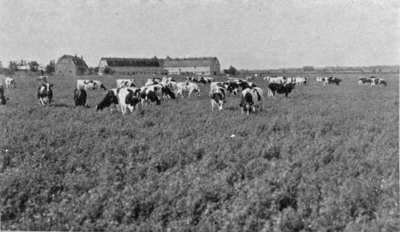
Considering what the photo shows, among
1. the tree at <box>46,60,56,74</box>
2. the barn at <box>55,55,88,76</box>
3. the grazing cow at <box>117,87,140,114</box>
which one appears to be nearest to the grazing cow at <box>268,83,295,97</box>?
the grazing cow at <box>117,87,140,114</box>

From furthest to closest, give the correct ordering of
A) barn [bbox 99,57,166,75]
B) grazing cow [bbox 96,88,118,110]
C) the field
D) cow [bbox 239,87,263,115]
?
barn [bbox 99,57,166,75], grazing cow [bbox 96,88,118,110], cow [bbox 239,87,263,115], the field

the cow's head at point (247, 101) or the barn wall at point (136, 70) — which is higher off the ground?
the barn wall at point (136, 70)

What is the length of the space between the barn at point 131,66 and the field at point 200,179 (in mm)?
63921

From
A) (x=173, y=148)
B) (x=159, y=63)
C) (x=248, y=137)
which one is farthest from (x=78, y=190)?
(x=159, y=63)

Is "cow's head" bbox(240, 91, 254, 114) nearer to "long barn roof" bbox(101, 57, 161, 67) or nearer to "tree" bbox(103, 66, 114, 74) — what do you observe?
"tree" bbox(103, 66, 114, 74)

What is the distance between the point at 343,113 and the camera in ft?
44.3

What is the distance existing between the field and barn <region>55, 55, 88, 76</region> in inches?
2187

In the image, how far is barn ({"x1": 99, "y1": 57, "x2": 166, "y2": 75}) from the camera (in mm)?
73875

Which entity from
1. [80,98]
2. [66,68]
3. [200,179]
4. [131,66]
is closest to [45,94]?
[80,98]

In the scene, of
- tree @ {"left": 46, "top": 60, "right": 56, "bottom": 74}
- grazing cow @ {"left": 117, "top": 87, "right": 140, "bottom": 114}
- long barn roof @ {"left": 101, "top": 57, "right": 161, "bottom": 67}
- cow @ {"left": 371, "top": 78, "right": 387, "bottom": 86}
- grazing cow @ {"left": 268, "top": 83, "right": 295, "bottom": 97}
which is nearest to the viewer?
grazing cow @ {"left": 117, "top": 87, "right": 140, "bottom": 114}

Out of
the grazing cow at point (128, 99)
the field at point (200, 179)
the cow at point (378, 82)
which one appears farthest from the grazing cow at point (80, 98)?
the cow at point (378, 82)

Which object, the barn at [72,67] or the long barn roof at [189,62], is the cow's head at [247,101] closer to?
the barn at [72,67]

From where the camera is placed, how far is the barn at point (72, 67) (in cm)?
6300

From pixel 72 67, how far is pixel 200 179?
203 ft
